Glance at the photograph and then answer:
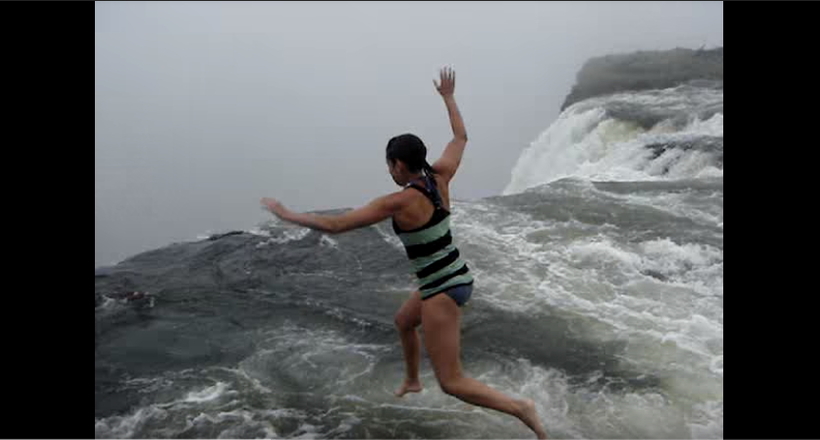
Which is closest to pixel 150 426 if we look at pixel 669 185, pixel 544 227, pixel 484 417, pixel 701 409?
pixel 484 417

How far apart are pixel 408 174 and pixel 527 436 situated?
1.67 meters

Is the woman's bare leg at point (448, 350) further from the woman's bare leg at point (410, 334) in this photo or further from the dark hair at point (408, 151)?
the dark hair at point (408, 151)

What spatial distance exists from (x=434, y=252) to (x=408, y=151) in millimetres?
438

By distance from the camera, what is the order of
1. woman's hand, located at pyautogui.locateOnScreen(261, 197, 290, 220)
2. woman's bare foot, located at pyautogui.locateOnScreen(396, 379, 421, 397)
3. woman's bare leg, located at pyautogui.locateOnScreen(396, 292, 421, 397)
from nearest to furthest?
1. woman's hand, located at pyautogui.locateOnScreen(261, 197, 290, 220)
2. woman's bare leg, located at pyautogui.locateOnScreen(396, 292, 421, 397)
3. woman's bare foot, located at pyautogui.locateOnScreen(396, 379, 421, 397)

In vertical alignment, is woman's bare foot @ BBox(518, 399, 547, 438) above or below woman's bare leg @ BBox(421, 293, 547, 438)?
below

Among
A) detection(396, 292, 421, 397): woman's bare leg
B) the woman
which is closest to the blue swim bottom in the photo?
the woman

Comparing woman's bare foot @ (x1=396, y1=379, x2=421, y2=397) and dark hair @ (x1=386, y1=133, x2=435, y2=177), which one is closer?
dark hair @ (x1=386, y1=133, x2=435, y2=177)

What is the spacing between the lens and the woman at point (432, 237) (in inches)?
110

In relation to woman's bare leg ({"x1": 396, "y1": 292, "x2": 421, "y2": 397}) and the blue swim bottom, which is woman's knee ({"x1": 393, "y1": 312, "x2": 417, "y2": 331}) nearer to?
woman's bare leg ({"x1": 396, "y1": 292, "x2": 421, "y2": 397})

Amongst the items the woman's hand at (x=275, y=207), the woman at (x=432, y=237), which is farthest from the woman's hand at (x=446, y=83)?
the woman's hand at (x=275, y=207)

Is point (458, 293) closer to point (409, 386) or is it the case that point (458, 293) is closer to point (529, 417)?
point (529, 417)

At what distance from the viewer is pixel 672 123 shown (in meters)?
14.5

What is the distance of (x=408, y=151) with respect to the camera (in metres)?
2.87

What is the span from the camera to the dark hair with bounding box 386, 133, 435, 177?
2.87 meters
